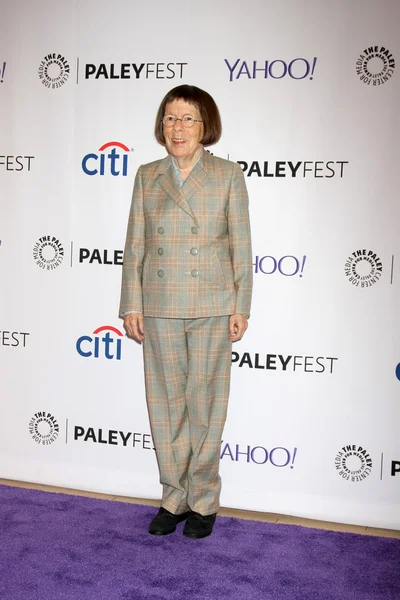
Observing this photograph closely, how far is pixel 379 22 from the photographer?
3170mm

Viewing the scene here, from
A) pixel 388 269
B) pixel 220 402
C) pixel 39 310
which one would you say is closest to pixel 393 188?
pixel 388 269

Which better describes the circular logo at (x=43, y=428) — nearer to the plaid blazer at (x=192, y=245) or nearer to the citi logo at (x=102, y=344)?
the citi logo at (x=102, y=344)

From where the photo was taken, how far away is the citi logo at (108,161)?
3.57 m

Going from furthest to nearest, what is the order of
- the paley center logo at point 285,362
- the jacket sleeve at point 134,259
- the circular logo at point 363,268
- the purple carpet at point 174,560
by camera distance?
1. the paley center logo at point 285,362
2. the circular logo at point 363,268
3. the jacket sleeve at point 134,259
4. the purple carpet at point 174,560

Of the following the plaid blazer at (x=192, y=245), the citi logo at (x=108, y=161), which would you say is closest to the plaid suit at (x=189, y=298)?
the plaid blazer at (x=192, y=245)

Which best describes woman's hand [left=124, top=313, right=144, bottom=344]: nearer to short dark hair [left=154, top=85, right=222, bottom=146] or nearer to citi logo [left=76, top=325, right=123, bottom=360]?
citi logo [left=76, top=325, right=123, bottom=360]

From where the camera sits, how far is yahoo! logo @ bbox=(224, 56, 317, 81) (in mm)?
3283

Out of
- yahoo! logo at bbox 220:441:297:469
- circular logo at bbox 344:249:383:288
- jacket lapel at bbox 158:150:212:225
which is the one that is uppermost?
jacket lapel at bbox 158:150:212:225

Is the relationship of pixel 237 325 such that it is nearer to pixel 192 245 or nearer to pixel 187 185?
pixel 192 245

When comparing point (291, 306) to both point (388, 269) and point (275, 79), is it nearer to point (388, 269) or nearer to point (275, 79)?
point (388, 269)

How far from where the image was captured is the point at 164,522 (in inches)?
121

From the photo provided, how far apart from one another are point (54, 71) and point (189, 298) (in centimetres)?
147

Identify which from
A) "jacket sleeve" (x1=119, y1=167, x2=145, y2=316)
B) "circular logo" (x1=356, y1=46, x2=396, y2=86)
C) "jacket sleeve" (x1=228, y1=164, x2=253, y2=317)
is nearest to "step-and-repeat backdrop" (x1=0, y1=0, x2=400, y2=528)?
"circular logo" (x1=356, y1=46, x2=396, y2=86)

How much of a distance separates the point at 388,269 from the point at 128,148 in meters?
1.37
